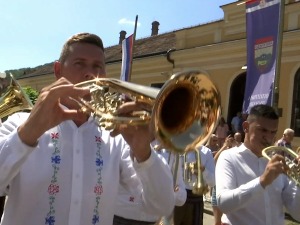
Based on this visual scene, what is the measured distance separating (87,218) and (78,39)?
3.09ft

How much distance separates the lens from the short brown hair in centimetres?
240

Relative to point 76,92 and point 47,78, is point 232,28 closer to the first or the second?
point 76,92

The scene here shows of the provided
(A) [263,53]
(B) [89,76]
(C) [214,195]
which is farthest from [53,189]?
(A) [263,53]

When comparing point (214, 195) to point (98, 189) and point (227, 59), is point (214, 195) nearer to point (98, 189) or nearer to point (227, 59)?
point (98, 189)

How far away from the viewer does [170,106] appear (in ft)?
7.10

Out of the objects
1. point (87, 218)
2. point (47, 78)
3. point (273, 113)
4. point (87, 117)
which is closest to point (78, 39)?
point (87, 117)

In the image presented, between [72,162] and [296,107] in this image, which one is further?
[296,107]

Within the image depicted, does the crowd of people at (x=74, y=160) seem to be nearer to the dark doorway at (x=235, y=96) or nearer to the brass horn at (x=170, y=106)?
the brass horn at (x=170, y=106)

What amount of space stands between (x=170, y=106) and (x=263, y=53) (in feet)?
19.9

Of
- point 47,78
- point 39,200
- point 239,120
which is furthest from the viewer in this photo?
point 47,78

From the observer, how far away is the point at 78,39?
240 centimetres

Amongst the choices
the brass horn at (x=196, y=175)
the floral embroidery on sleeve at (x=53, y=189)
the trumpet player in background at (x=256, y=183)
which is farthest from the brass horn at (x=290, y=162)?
the floral embroidery on sleeve at (x=53, y=189)

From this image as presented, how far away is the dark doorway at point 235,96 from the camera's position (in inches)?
670

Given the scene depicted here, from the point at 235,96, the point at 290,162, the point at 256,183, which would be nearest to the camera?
the point at 256,183
